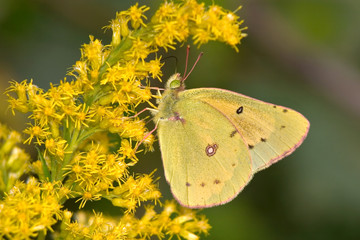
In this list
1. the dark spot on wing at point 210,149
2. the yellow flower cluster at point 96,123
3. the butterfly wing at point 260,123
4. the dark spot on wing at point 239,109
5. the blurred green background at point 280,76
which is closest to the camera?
the yellow flower cluster at point 96,123

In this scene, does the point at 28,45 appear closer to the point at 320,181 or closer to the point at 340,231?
the point at 320,181

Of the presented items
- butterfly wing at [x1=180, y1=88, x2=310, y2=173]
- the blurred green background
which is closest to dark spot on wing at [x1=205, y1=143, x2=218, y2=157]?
butterfly wing at [x1=180, y1=88, x2=310, y2=173]

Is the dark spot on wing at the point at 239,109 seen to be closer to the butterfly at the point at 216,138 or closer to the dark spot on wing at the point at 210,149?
the butterfly at the point at 216,138

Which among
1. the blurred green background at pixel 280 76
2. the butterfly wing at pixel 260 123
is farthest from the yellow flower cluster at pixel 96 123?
the blurred green background at pixel 280 76

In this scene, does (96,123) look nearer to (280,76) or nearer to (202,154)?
(202,154)

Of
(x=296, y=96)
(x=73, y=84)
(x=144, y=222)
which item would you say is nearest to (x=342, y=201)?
(x=296, y=96)

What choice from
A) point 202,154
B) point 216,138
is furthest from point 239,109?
point 202,154

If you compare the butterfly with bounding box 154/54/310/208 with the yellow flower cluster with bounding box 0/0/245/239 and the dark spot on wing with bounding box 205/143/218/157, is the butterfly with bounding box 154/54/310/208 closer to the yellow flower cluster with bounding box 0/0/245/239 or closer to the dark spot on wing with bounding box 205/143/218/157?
the dark spot on wing with bounding box 205/143/218/157
